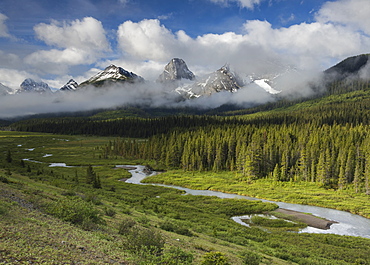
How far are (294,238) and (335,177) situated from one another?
5807cm

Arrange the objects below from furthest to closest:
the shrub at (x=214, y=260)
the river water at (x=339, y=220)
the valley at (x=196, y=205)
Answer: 1. the river water at (x=339, y=220)
2. the valley at (x=196, y=205)
3. the shrub at (x=214, y=260)

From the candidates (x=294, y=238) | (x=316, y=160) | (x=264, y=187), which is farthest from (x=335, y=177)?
(x=294, y=238)

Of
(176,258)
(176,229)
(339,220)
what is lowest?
(339,220)

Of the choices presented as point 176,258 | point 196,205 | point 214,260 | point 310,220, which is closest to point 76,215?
point 176,258

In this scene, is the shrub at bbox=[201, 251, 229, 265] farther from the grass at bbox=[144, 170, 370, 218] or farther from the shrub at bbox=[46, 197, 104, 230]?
the grass at bbox=[144, 170, 370, 218]

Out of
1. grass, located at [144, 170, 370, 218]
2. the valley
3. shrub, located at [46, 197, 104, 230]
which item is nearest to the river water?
the valley

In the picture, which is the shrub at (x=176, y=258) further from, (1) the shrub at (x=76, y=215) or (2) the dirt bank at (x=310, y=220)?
(2) the dirt bank at (x=310, y=220)

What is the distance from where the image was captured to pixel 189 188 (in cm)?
7956

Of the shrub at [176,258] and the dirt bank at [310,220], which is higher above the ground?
the shrub at [176,258]

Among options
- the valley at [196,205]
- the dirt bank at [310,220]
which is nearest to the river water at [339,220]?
the valley at [196,205]

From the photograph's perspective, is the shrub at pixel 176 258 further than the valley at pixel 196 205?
No

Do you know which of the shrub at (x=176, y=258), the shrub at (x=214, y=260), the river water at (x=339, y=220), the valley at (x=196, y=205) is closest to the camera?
the shrub at (x=176, y=258)

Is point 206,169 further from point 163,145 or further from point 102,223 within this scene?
point 102,223

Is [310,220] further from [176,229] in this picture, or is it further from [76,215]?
[76,215]
